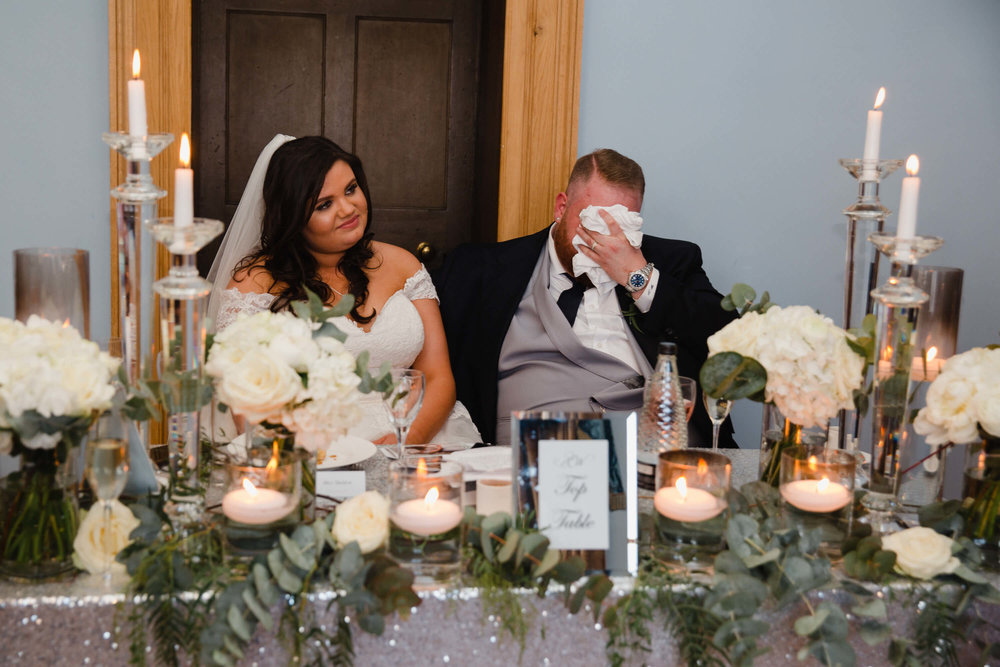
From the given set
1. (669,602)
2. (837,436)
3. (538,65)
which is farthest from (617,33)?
(669,602)

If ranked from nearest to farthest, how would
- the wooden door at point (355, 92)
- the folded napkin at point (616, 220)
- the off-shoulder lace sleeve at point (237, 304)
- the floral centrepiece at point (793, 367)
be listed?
1. the floral centrepiece at point (793, 367)
2. the off-shoulder lace sleeve at point (237, 304)
3. the folded napkin at point (616, 220)
4. the wooden door at point (355, 92)

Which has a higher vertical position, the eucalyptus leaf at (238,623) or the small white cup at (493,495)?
the small white cup at (493,495)

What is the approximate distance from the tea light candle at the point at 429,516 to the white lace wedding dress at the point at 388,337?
1.24m

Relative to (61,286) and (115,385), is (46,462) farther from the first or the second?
(61,286)

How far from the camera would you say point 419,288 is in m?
2.63

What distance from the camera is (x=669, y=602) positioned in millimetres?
1147

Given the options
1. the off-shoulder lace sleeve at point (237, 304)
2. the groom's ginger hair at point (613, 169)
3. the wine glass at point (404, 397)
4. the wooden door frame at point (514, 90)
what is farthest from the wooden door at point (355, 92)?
the wine glass at point (404, 397)

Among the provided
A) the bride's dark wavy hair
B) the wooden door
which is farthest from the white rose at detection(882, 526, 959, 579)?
the wooden door

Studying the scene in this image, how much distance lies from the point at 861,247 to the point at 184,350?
1.13m

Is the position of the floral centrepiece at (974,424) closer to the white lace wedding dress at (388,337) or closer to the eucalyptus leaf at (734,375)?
the eucalyptus leaf at (734,375)

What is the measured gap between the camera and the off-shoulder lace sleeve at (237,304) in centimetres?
236

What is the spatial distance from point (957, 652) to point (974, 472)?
0.86ft

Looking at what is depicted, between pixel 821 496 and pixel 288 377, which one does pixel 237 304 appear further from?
pixel 821 496

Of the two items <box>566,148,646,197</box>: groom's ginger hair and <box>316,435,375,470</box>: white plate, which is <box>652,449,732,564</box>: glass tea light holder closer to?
<box>316,435,375,470</box>: white plate
